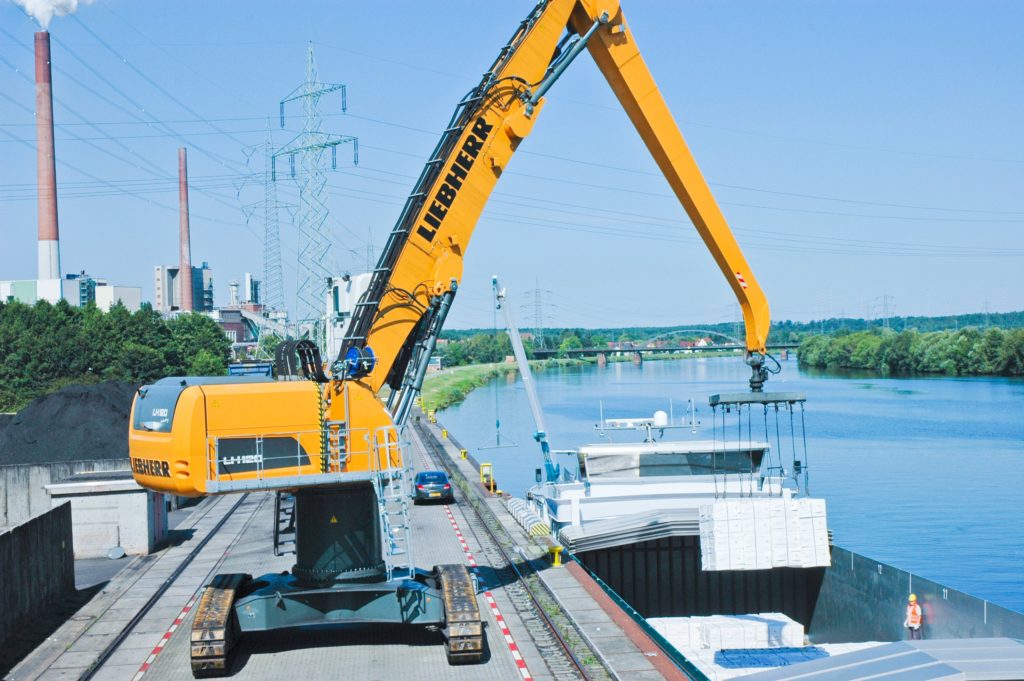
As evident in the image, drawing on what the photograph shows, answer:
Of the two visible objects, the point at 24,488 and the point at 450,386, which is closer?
the point at 24,488

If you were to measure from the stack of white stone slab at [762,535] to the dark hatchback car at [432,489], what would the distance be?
54.4ft

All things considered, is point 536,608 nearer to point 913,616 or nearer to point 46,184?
point 913,616

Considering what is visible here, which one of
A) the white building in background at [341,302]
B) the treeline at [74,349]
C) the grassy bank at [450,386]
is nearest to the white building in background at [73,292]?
the treeline at [74,349]

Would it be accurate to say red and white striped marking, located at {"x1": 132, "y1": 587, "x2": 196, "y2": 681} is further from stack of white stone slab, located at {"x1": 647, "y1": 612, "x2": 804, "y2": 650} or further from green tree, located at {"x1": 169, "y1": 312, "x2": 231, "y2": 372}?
green tree, located at {"x1": 169, "y1": 312, "x2": 231, "y2": 372}

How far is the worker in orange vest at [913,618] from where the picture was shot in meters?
23.3

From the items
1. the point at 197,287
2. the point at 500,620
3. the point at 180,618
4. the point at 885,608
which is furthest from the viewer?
the point at 197,287

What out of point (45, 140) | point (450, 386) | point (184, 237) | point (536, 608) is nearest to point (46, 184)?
point (45, 140)

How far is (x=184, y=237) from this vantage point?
138125 millimetres

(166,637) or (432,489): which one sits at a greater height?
(432,489)

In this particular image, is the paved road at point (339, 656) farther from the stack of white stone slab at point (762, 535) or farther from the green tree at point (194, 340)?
the green tree at point (194, 340)

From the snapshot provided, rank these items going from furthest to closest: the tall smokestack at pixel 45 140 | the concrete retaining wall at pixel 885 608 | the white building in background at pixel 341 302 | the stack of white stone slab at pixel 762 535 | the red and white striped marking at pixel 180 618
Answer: the tall smokestack at pixel 45 140 → the white building in background at pixel 341 302 → the stack of white stone slab at pixel 762 535 → the concrete retaining wall at pixel 885 608 → the red and white striped marking at pixel 180 618

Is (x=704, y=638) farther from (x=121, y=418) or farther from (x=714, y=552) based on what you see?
(x=121, y=418)

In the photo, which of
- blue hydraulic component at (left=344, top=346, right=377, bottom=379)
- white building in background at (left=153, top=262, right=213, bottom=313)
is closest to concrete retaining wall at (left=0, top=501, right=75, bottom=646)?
blue hydraulic component at (left=344, top=346, right=377, bottom=379)

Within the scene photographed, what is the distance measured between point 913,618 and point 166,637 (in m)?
15.4
